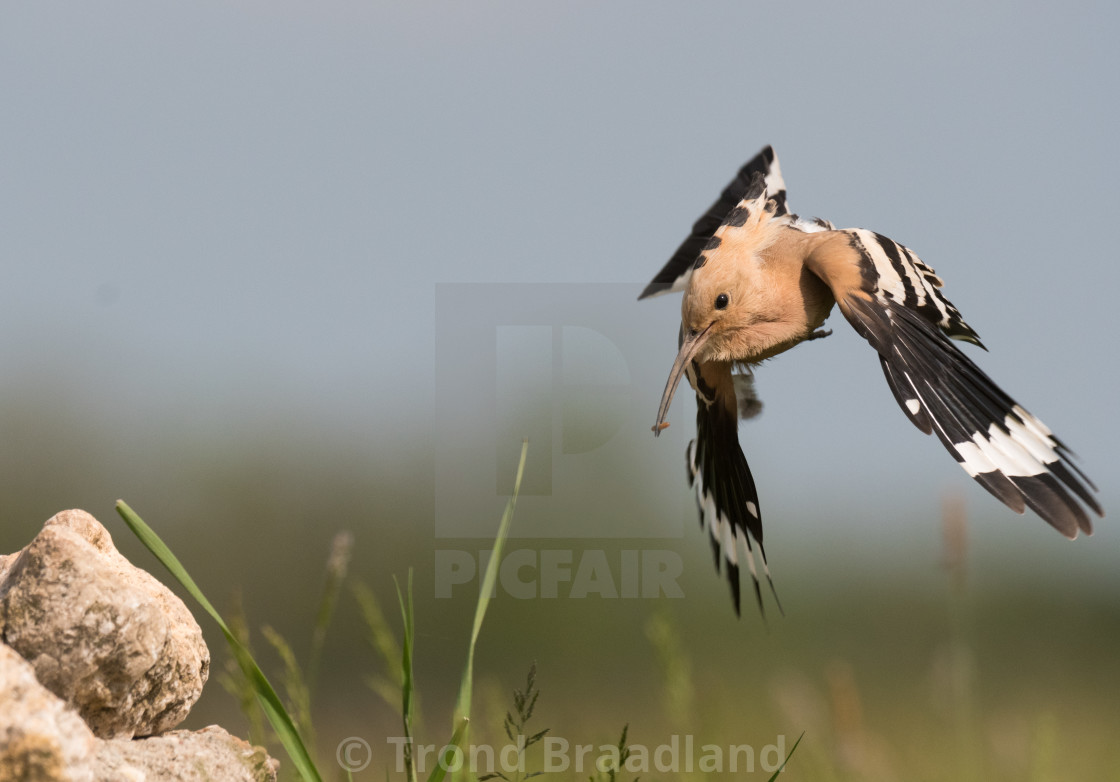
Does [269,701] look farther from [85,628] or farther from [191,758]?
[85,628]

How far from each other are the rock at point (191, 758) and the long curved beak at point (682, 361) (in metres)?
0.80

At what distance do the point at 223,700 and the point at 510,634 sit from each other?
6.10 ft

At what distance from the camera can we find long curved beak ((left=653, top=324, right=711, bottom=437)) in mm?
1624

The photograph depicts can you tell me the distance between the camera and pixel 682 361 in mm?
1671

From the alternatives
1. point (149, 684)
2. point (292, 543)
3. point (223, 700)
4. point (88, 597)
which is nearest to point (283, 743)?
point (149, 684)

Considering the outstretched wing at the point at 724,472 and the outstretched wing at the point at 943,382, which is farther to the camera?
the outstretched wing at the point at 724,472

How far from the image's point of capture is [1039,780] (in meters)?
1.35

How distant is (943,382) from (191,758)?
3.85 ft

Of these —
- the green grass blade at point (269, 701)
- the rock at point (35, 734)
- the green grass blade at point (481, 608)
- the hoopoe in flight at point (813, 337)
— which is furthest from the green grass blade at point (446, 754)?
the hoopoe in flight at point (813, 337)

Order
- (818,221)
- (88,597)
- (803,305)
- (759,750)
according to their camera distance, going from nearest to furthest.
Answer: (88,597) < (803,305) < (818,221) < (759,750)

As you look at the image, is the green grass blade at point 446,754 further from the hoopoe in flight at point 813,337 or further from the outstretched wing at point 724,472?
the outstretched wing at point 724,472

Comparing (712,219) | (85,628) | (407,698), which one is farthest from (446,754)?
(712,219)

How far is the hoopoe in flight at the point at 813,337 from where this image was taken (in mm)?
1357

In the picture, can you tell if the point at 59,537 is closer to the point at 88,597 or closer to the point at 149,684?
the point at 88,597
